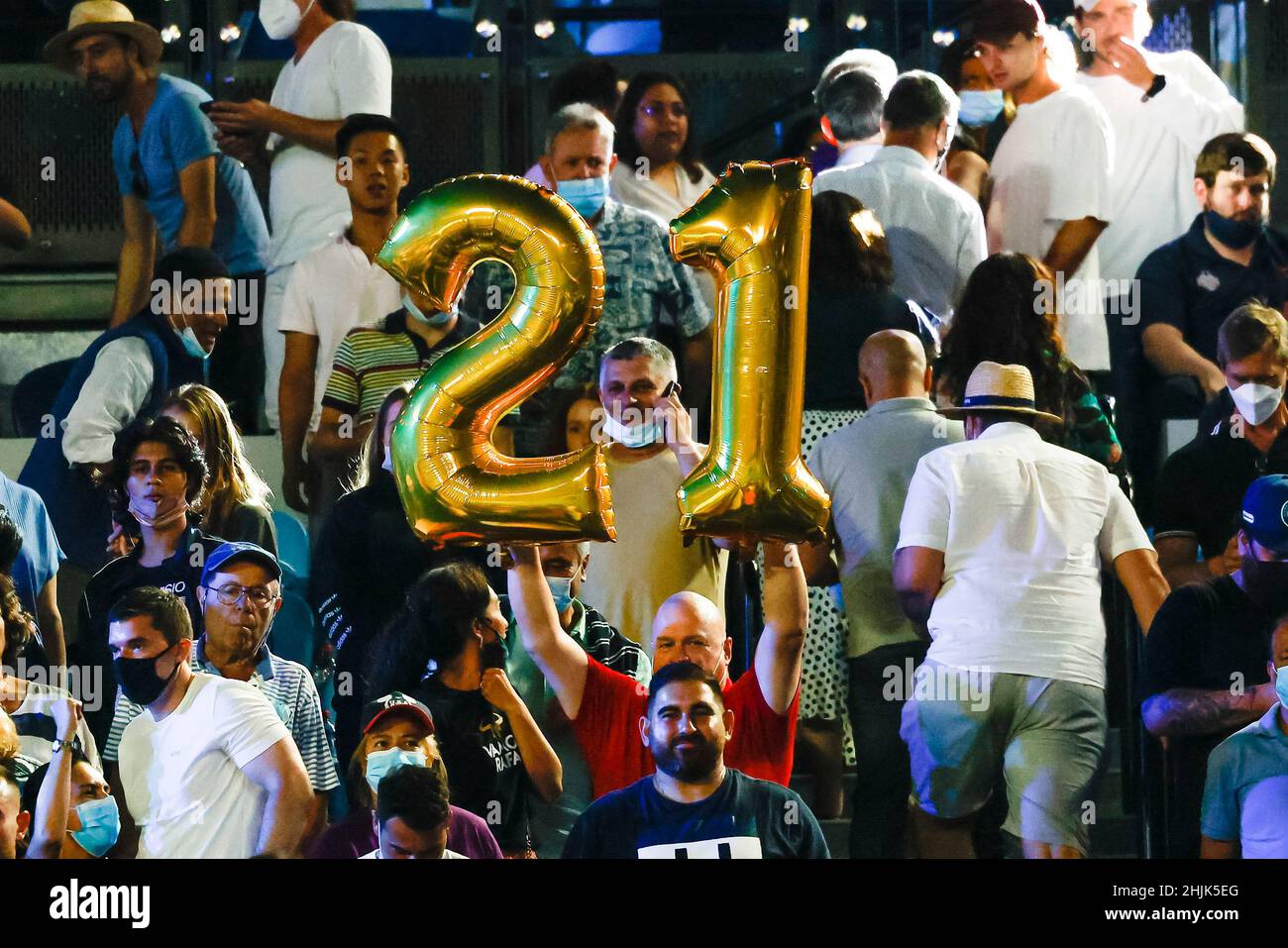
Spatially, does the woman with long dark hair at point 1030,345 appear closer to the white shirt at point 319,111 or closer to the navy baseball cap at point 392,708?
the navy baseball cap at point 392,708

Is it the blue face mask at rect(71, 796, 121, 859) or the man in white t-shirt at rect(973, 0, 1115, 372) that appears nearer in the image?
the blue face mask at rect(71, 796, 121, 859)

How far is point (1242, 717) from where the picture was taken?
504 centimetres

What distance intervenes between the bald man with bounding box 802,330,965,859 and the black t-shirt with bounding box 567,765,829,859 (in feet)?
0.91

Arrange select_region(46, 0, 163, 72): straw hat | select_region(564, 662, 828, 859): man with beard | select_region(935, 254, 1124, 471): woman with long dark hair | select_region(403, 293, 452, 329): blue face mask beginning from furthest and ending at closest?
select_region(46, 0, 163, 72): straw hat < select_region(403, 293, 452, 329): blue face mask < select_region(935, 254, 1124, 471): woman with long dark hair < select_region(564, 662, 828, 859): man with beard

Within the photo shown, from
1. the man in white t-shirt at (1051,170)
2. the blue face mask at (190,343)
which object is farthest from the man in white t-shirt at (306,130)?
the man in white t-shirt at (1051,170)

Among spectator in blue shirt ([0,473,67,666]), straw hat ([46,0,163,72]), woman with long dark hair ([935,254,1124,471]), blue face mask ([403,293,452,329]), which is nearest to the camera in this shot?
woman with long dark hair ([935,254,1124,471])

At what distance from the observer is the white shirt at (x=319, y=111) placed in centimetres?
575

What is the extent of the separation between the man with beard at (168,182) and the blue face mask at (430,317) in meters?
0.46

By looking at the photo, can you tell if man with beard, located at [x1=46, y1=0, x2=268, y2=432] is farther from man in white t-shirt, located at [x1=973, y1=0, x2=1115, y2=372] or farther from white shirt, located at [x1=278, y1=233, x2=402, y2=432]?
man in white t-shirt, located at [x1=973, y1=0, x2=1115, y2=372]

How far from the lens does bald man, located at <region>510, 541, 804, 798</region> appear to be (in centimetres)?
496

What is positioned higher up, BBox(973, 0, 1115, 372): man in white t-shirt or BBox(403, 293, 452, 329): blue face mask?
BBox(973, 0, 1115, 372): man in white t-shirt

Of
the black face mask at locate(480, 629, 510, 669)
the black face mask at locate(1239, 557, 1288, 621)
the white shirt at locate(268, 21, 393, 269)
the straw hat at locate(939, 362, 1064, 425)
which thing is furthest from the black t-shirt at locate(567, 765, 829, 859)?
the white shirt at locate(268, 21, 393, 269)
